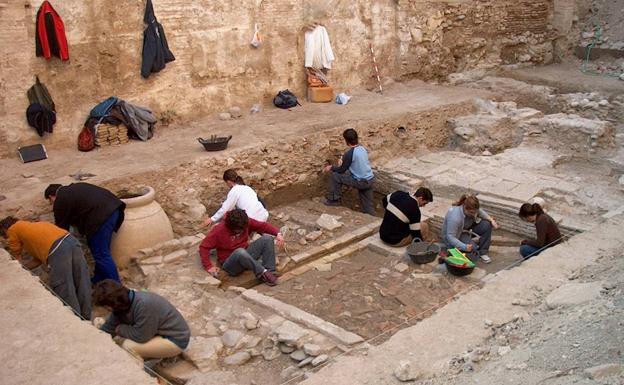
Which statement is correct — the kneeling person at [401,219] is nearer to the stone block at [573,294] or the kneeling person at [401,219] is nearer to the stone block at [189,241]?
the stone block at [573,294]

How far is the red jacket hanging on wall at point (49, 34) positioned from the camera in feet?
30.1

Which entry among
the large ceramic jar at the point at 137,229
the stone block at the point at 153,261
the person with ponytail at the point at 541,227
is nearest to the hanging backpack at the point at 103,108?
the large ceramic jar at the point at 137,229

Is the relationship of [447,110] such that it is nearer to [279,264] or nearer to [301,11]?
[301,11]

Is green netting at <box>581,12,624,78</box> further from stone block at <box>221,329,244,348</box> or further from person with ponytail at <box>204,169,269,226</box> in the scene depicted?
stone block at <box>221,329,244,348</box>

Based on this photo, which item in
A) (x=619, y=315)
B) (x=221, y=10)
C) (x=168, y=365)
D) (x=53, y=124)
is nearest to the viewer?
(x=619, y=315)

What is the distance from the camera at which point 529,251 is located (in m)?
7.34

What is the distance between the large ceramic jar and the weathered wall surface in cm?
280

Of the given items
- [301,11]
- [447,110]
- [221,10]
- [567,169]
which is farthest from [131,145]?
[567,169]

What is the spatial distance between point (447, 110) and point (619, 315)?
7.98m

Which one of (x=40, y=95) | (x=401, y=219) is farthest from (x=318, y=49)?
(x=401, y=219)

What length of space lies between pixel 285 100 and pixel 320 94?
868 mm

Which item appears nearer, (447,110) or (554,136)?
(554,136)

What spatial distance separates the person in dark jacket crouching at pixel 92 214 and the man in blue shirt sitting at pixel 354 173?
3551 millimetres

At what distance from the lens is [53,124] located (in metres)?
9.61
